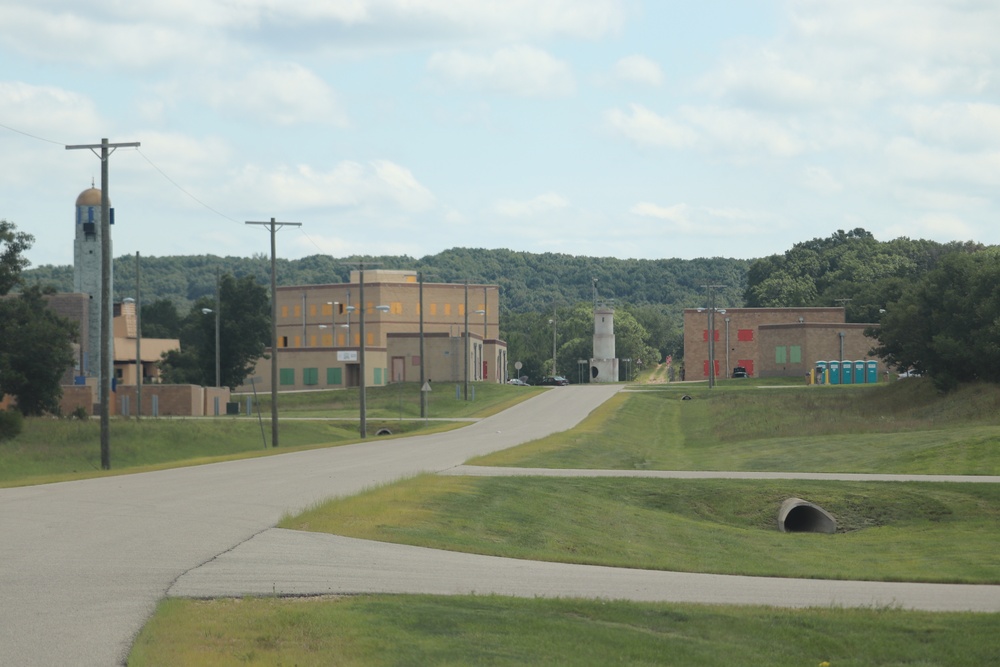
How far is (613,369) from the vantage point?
131 meters

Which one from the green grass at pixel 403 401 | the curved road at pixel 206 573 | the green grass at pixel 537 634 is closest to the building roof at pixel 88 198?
the green grass at pixel 403 401

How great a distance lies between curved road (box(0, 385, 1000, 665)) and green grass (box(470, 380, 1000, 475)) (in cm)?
1391

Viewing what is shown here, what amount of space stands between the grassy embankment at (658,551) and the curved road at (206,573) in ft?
2.34

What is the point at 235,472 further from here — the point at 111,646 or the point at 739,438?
the point at 739,438

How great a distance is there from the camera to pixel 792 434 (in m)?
50.2

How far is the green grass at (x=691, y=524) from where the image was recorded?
19234mm

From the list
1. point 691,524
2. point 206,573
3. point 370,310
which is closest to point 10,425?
point 691,524

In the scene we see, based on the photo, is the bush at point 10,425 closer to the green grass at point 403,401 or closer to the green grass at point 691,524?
the green grass at point 403,401

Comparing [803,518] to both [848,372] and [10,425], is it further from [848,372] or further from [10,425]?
[848,372]

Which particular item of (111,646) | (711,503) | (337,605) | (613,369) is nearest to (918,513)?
(711,503)

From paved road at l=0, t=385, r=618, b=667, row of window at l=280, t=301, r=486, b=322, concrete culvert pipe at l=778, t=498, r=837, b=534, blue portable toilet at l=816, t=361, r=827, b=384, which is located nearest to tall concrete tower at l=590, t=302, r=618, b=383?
row of window at l=280, t=301, r=486, b=322

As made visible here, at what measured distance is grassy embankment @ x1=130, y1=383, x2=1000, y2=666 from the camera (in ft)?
36.9

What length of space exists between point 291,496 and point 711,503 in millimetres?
9579

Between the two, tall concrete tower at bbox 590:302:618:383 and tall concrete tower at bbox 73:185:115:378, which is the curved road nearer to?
tall concrete tower at bbox 73:185:115:378
